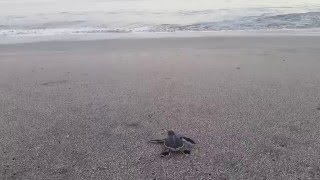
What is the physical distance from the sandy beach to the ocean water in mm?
4189

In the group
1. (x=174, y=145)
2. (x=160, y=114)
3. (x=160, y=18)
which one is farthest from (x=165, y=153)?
(x=160, y=18)

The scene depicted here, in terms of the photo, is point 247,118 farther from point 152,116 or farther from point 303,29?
point 303,29

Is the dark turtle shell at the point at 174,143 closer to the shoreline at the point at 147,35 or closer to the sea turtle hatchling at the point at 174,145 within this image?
the sea turtle hatchling at the point at 174,145

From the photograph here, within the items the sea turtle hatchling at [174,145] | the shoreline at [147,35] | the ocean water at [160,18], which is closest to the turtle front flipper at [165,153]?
the sea turtle hatchling at [174,145]

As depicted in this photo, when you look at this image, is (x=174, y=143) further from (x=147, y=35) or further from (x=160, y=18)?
(x=160, y=18)

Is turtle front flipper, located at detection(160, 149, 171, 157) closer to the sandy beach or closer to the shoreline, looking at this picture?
the sandy beach

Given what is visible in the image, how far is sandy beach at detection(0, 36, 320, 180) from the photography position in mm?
3252

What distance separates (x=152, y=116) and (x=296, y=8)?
13.2 m

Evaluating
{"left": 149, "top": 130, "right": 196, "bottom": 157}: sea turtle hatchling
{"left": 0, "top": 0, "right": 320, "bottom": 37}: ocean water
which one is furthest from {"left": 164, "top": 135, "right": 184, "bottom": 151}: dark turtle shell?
{"left": 0, "top": 0, "right": 320, "bottom": 37}: ocean water

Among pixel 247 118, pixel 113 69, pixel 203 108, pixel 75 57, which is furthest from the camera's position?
pixel 75 57

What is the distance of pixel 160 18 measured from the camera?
14.0 m

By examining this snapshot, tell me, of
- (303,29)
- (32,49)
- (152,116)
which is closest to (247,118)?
(152,116)

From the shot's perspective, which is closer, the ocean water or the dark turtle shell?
the dark turtle shell

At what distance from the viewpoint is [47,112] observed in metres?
4.59
